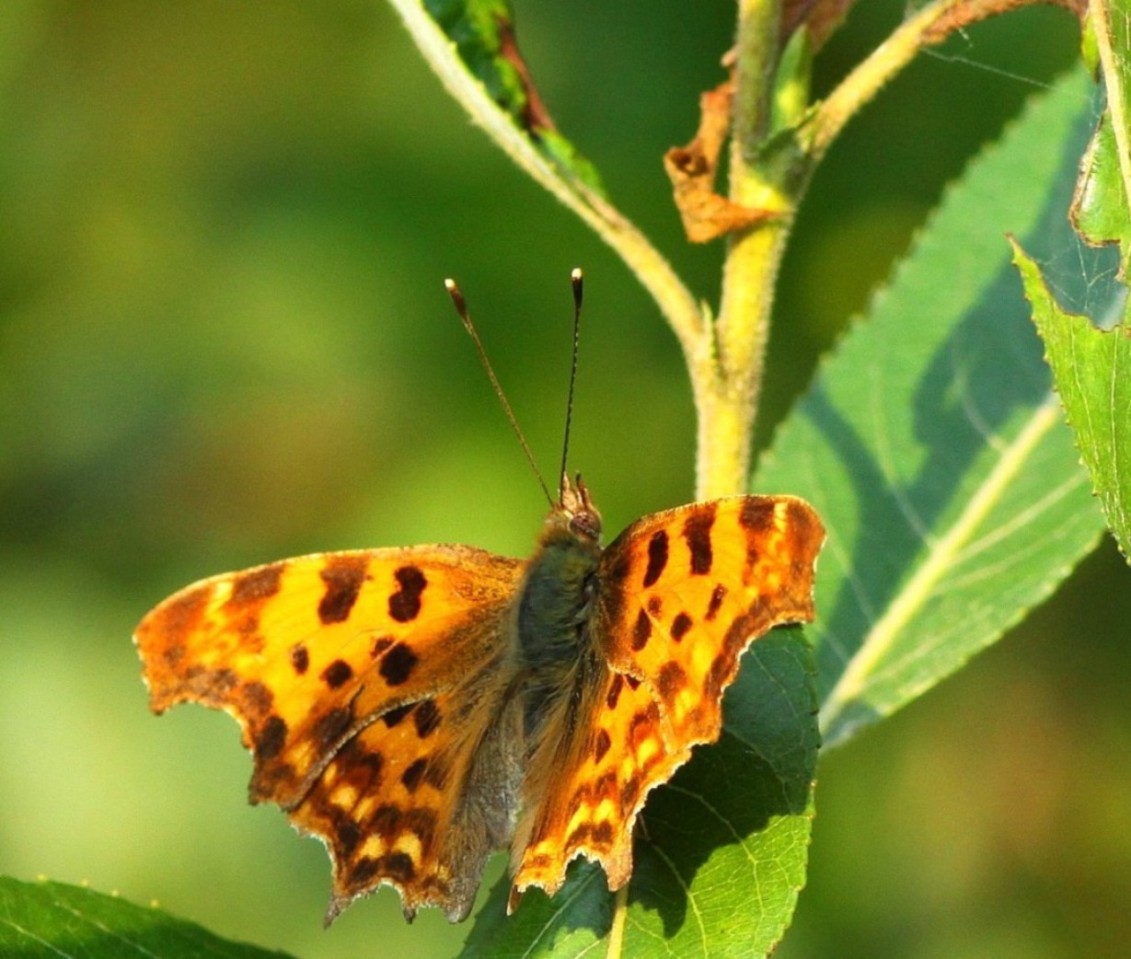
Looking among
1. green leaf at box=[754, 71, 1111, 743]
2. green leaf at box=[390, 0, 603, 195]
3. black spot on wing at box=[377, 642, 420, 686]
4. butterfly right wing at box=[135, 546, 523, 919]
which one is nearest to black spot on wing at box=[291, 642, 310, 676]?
butterfly right wing at box=[135, 546, 523, 919]

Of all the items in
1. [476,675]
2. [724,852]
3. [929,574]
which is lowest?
[929,574]

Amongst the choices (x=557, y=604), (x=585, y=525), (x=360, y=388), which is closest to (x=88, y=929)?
(x=557, y=604)

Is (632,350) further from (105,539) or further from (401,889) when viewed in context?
(401,889)

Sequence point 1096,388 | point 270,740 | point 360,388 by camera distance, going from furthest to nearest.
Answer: point 360,388 → point 270,740 → point 1096,388

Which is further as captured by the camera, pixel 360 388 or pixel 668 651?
pixel 360 388

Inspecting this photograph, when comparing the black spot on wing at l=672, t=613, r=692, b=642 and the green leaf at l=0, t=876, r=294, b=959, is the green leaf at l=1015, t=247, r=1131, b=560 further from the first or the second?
the green leaf at l=0, t=876, r=294, b=959

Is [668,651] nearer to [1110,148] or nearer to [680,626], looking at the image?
[680,626]

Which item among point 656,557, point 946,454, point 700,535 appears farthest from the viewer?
point 946,454
